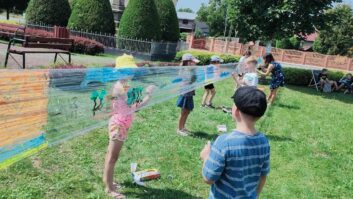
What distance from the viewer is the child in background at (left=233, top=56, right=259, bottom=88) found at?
25.6 ft

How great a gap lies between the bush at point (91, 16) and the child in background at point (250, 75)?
573 inches

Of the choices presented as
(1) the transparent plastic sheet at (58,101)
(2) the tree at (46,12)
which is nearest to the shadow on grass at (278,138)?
(1) the transparent plastic sheet at (58,101)

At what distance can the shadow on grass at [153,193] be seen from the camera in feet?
17.1

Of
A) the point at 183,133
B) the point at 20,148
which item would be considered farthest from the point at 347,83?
the point at 20,148

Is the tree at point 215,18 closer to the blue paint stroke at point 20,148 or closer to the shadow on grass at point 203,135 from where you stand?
the shadow on grass at point 203,135

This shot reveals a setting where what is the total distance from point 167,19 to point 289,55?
74.9 ft

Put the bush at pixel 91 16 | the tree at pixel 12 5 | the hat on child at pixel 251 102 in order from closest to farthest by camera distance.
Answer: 1. the hat on child at pixel 251 102
2. the bush at pixel 91 16
3. the tree at pixel 12 5

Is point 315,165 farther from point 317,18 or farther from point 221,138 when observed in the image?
point 317,18

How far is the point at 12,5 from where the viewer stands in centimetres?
3869

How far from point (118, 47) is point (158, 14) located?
3052mm

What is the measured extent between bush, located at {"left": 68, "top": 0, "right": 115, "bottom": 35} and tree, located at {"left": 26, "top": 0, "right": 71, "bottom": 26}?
1.28m

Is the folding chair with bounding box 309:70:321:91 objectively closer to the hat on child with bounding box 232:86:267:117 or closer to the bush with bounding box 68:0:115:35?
the bush with bounding box 68:0:115:35

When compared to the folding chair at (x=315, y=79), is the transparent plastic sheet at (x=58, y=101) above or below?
above

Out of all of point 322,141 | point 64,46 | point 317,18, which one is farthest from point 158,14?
point 322,141
